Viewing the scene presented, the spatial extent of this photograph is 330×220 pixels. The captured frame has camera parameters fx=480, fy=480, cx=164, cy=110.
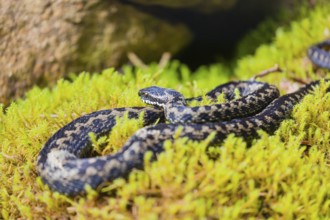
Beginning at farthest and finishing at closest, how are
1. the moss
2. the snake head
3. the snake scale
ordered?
the snake head, the snake scale, the moss

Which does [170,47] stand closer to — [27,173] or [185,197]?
[27,173]

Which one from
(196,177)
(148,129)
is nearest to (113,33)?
(148,129)

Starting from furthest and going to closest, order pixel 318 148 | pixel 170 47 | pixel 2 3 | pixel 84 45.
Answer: pixel 170 47
pixel 84 45
pixel 2 3
pixel 318 148

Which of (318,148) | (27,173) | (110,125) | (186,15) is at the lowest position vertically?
(27,173)

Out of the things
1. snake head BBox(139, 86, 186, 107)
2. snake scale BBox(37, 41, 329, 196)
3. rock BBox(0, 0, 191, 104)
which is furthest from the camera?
rock BBox(0, 0, 191, 104)

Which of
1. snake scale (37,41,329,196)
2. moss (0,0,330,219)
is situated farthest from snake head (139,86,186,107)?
moss (0,0,330,219)

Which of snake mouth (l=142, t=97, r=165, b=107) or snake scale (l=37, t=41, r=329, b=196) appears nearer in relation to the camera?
snake scale (l=37, t=41, r=329, b=196)

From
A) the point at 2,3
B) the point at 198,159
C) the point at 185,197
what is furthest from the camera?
the point at 2,3

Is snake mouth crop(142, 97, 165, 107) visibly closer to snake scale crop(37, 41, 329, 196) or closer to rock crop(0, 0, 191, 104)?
snake scale crop(37, 41, 329, 196)

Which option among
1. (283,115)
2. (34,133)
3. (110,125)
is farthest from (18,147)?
(283,115)
